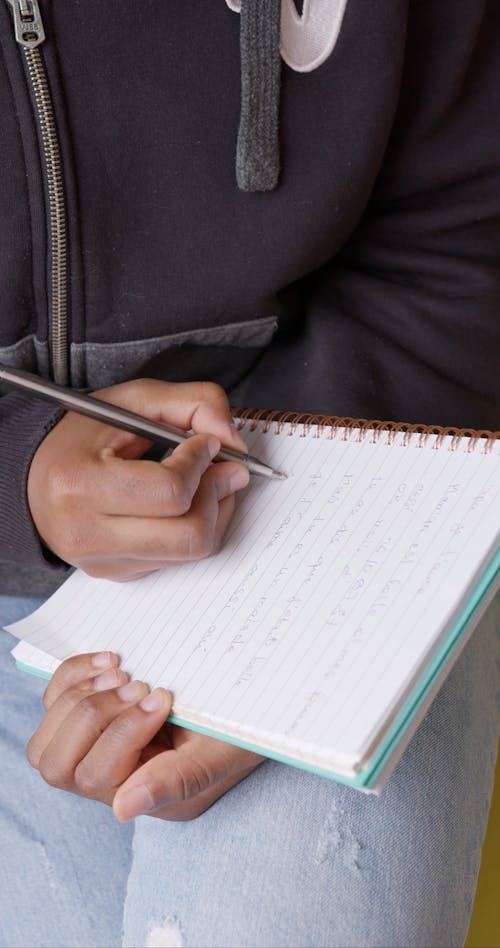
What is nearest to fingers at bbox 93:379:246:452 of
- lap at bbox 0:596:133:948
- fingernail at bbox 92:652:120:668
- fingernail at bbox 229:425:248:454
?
fingernail at bbox 229:425:248:454

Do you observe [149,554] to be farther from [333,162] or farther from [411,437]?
[333,162]

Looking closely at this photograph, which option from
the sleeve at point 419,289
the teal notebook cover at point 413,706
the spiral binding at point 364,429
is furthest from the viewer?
the sleeve at point 419,289

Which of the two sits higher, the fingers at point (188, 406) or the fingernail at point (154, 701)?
the fingers at point (188, 406)

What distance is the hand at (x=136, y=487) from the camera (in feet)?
1.41

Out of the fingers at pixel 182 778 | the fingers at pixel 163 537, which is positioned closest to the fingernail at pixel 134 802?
the fingers at pixel 182 778

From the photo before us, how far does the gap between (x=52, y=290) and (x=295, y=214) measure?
0.15 m

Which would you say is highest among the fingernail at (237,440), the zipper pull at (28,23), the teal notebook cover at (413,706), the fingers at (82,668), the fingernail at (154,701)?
the zipper pull at (28,23)

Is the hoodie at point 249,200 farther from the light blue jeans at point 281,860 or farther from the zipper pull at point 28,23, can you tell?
the light blue jeans at point 281,860

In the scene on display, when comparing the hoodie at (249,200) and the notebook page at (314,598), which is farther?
the hoodie at (249,200)

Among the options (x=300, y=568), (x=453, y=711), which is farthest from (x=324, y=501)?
(x=453, y=711)

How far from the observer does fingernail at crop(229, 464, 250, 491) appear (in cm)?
46

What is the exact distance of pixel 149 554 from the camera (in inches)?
17.4

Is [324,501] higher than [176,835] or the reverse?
higher

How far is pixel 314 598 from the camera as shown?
1.36 feet
